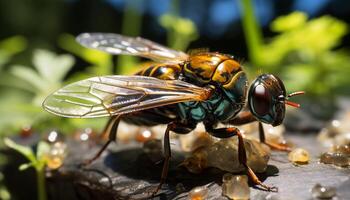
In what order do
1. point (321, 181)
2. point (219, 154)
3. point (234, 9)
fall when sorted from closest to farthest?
point (321, 181) < point (219, 154) < point (234, 9)

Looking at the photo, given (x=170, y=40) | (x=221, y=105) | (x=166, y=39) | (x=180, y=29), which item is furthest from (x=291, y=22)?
(x=166, y=39)

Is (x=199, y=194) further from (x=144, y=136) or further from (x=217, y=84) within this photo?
(x=144, y=136)

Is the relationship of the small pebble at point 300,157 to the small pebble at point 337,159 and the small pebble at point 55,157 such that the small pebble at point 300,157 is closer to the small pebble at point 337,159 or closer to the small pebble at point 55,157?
the small pebble at point 337,159

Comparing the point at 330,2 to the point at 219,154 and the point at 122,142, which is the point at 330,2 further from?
the point at 219,154

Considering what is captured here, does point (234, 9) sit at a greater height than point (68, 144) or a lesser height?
greater

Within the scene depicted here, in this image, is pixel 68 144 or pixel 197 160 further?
pixel 68 144

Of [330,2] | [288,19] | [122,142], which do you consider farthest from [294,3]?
Answer: [122,142]

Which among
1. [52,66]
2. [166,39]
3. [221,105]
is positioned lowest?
[166,39]
